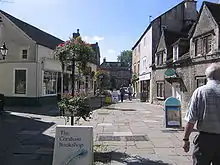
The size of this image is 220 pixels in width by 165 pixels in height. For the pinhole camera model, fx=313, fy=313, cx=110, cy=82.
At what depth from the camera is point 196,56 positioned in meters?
19.4

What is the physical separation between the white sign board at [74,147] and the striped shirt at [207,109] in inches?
86.7

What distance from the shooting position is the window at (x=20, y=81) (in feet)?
78.7

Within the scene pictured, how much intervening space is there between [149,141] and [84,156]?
4609 millimetres

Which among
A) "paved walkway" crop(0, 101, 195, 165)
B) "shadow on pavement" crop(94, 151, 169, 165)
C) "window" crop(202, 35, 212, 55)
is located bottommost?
"shadow on pavement" crop(94, 151, 169, 165)

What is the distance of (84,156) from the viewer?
5777 mm

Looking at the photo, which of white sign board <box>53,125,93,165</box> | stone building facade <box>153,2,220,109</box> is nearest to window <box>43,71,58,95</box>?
stone building facade <box>153,2,220,109</box>

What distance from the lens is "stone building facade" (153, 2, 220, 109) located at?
17.4m

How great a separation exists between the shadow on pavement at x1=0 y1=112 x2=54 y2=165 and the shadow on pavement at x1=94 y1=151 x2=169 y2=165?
4.07 feet

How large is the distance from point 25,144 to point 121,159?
3.33m

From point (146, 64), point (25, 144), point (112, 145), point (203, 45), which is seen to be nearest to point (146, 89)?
point (146, 64)

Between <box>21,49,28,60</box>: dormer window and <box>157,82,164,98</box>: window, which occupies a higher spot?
<box>21,49,28,60</box>: dormer window

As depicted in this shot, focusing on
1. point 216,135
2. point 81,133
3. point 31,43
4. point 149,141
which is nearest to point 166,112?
point 149,141

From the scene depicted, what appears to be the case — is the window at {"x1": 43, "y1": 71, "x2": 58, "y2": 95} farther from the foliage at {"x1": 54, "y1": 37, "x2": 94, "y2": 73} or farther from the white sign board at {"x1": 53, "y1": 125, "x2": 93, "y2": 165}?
the white sign board at {"x1": 53, "y1": 125, "x2": 93, "y2": 165}

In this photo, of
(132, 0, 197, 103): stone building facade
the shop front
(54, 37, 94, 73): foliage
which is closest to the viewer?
(54, 37, 94, 73): foliage
